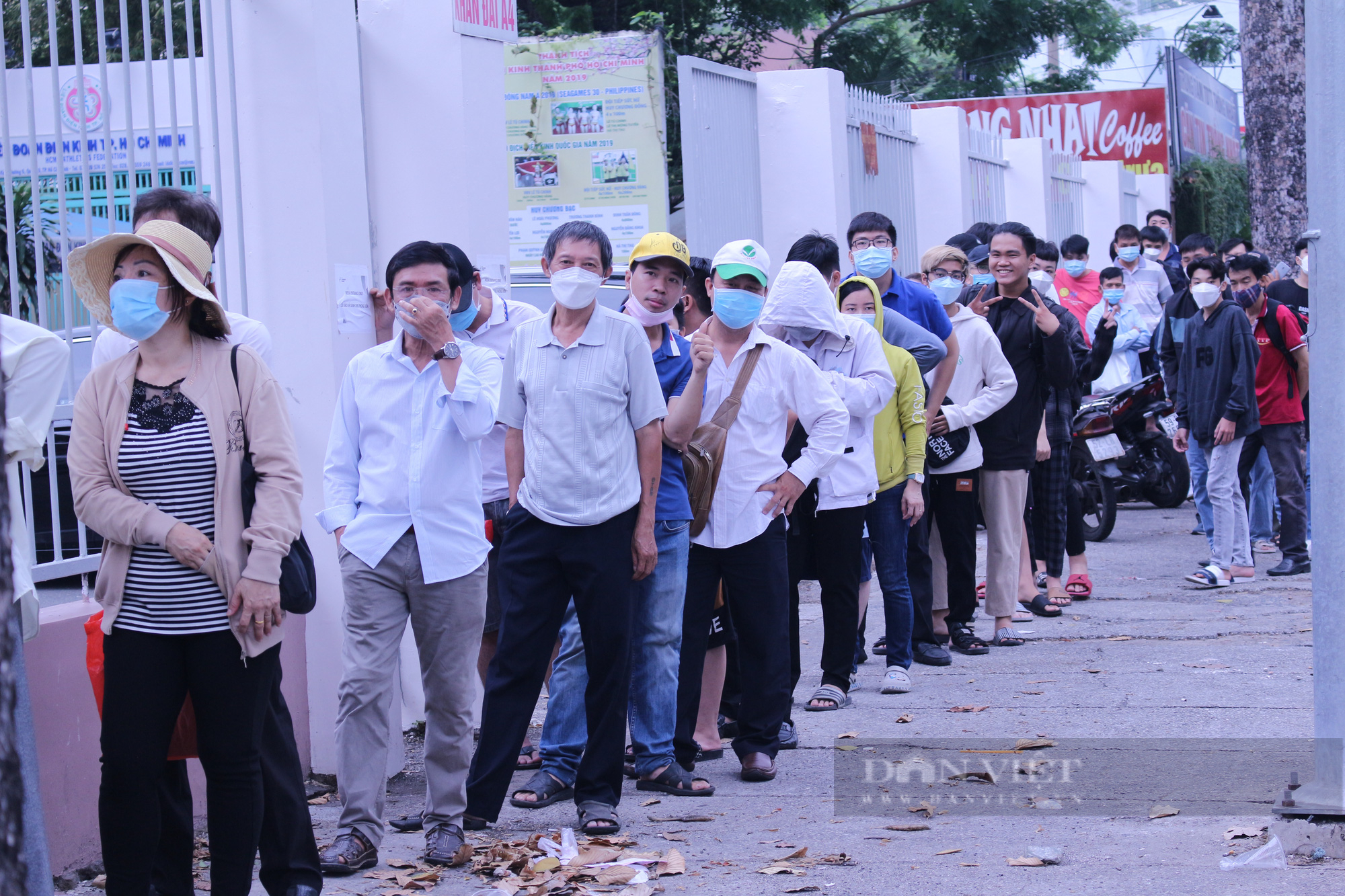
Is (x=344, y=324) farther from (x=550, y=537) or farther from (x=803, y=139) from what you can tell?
(x=803, y=139)

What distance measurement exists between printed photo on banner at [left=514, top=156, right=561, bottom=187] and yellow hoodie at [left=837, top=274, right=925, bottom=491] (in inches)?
187

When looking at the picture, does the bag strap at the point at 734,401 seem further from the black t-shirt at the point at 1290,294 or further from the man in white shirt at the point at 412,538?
the black t-shirt at the point at 1290,294

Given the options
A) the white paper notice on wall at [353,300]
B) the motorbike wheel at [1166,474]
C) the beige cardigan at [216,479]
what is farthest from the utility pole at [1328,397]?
the motorbike wheel at [1166,474]

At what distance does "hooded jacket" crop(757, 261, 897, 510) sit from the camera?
19.6ft

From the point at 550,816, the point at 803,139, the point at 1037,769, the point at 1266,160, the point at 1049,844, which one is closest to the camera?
the point at 1049,844

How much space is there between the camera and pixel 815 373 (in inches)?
217

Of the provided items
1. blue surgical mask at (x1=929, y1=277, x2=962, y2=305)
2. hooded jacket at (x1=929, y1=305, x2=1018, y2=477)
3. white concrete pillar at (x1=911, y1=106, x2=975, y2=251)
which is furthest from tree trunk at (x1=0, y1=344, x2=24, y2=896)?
white concrete pillar at (x1=911, y1=106, x2=975, y2=251)

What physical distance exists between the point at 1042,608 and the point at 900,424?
2.63 m

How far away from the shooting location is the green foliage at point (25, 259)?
176 inches

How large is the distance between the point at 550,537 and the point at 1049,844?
1847mm

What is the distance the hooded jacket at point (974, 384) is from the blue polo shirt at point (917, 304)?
206mm

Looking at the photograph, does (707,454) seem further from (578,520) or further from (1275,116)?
(1275,116)

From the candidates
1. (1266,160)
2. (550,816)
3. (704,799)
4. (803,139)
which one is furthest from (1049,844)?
(1266,160)

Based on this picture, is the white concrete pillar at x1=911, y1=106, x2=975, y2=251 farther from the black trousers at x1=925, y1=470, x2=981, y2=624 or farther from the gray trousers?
the gray trousers
